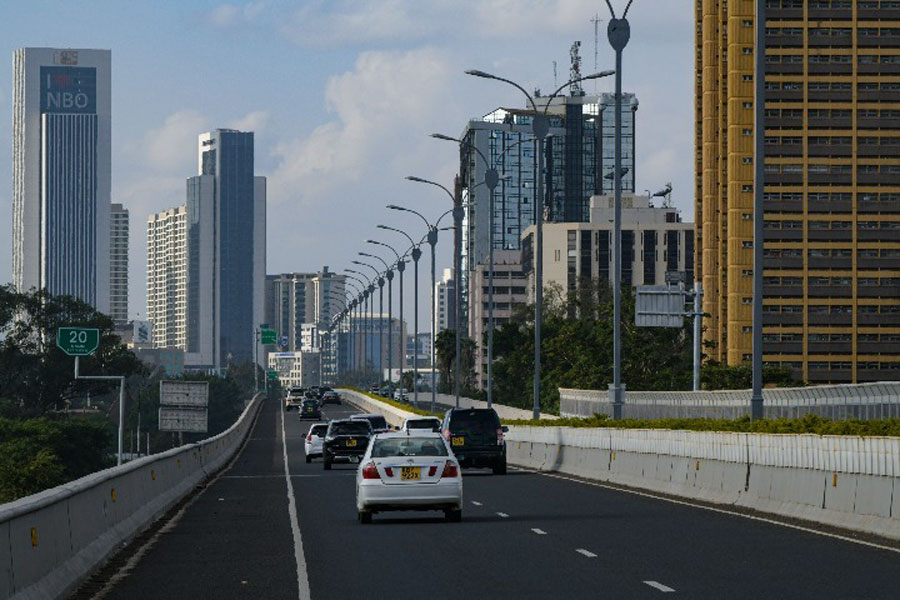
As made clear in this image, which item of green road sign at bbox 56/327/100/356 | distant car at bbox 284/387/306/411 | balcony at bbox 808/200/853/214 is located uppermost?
balcony at bbox 808/200/853/214

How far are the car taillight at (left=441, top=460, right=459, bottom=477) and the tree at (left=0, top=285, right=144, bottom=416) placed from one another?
13999cm

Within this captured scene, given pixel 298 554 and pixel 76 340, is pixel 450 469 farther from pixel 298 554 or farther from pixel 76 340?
pixel 76 340

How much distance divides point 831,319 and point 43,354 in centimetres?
7719

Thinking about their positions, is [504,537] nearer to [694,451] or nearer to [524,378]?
[694,451]

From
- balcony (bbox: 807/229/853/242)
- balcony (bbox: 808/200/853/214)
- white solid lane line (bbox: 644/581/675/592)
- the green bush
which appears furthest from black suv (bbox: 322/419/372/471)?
balcony (bbox: 807/229/853/242)

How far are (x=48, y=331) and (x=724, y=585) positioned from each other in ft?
527

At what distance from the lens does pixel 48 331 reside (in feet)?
569

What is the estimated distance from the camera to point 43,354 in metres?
172

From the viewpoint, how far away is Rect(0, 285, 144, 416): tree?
168 meters

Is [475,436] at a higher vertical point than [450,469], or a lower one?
lower

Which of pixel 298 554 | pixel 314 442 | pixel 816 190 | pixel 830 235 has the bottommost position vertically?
pixel 314 442

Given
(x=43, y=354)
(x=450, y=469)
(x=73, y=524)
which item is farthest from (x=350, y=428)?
(x=43, y=354)

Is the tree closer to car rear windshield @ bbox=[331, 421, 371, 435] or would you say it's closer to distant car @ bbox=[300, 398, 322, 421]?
distant car @ bbox=[300, 398, 322, 421]

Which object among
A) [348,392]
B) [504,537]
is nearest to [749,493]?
[504,537]
